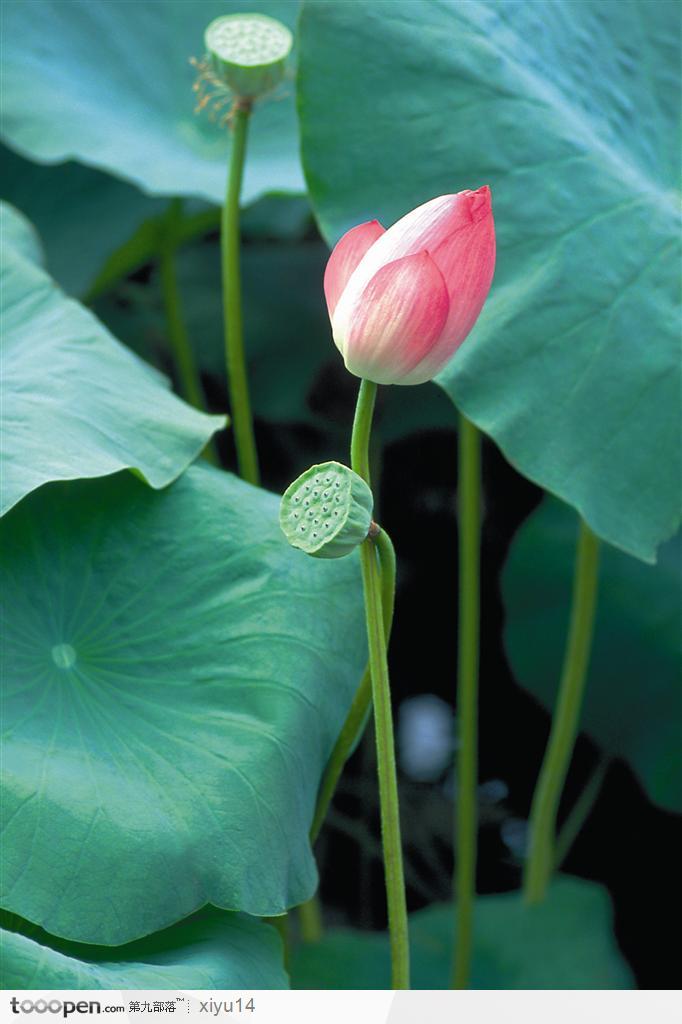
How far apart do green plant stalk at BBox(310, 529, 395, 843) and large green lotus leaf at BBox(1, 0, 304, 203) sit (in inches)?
16.7

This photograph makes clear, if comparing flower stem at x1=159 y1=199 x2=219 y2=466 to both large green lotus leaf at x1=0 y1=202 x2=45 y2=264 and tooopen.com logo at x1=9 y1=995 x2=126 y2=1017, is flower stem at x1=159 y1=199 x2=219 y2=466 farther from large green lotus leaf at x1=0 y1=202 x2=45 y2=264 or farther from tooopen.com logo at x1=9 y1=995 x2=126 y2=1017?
tooopen.com logo at x1=9 y1=995 x2=126 y2=1017

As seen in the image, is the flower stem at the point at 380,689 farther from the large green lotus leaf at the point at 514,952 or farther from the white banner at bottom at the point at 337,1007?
the large green lotus leaf at the point at 514,952

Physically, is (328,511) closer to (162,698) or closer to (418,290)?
(418,290)

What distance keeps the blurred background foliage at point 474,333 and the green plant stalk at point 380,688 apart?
0.30ft

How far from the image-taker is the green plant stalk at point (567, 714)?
78 cm

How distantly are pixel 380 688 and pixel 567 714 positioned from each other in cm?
38

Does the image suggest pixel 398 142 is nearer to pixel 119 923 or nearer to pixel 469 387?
pixel 469 387

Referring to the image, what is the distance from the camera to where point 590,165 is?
676 mm

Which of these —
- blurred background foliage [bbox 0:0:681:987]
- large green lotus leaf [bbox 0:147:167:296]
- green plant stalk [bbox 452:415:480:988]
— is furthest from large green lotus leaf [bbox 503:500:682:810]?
large green lotus leaf [bbox 0:147:167:296]

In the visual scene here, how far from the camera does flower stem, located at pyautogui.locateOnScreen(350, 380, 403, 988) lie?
45 cm

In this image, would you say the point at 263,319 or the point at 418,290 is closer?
the point at 418,290

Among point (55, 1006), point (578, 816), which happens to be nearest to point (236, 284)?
point (55, 1006)

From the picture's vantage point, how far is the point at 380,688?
1.53 feet

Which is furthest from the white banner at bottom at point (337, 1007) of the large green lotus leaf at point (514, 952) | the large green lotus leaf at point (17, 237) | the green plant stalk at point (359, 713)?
the large green lotus leaf at point (17, 237)
